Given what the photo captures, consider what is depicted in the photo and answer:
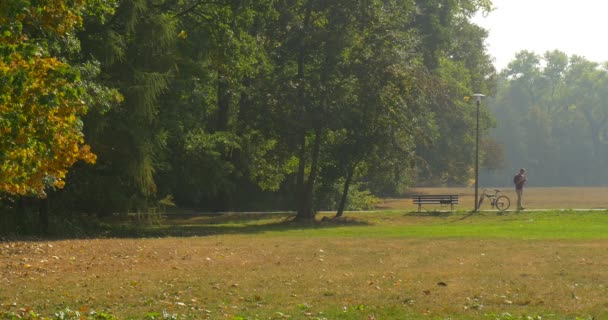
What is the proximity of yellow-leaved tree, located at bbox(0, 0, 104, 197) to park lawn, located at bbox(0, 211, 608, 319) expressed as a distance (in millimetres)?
2265

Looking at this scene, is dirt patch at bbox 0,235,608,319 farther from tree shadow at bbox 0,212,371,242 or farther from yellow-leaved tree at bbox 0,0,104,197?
tree shadow at bbox 0,212,371,242

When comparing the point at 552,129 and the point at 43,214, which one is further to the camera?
the point at 552,129

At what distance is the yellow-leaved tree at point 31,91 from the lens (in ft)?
41.6

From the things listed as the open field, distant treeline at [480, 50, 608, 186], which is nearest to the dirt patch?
the open field

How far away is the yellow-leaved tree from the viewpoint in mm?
12680

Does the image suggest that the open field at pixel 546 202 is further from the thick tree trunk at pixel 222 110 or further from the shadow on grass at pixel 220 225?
the thick tree trunk at pixel 222 110

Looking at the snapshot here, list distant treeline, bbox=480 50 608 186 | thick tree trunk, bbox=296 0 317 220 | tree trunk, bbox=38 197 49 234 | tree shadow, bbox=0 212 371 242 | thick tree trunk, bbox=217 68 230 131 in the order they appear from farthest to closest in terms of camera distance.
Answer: distant treeline, bbox=480 50 608 186, thick tree trunk, bbox=217 68 230 131, thick tree trunk, bbox=296 0 317 220, tree shadow, bbox=0 212 371 242, tree trunk, bbox=38 197 49 234

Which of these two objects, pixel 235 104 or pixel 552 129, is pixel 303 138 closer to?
pixel 235 104

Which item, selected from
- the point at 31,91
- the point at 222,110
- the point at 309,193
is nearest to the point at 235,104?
the point at 222,110

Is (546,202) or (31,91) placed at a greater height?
(31,91)

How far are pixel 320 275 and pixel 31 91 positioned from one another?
6156 mm

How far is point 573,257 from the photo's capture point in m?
18.7

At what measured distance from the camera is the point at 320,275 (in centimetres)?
1630

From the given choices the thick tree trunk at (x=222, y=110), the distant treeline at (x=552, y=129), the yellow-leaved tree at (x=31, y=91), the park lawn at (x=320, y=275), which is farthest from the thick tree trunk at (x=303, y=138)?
the distant treeline at (x=552, y=129)
